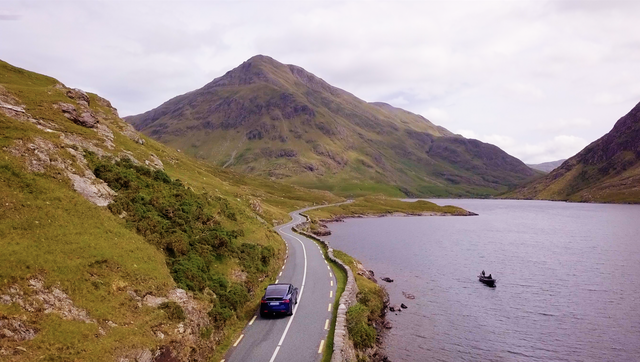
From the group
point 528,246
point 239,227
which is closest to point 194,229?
point 239,227

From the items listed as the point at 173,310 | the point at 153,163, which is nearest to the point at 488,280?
the point at 153,163

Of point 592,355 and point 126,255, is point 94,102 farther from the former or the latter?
point 592,355

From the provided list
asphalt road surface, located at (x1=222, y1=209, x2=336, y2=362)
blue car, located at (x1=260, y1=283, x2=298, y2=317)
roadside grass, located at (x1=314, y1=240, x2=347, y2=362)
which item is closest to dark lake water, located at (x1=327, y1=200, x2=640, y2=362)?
roadside grass, located at (x1=314, y1=240, x2=347, y2=362)

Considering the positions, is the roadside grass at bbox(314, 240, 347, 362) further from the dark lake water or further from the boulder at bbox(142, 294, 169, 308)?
the boulder at bbox(142, 294, 169, 308)

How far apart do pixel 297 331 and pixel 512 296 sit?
4282cm

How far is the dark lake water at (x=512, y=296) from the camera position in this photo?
3747cm

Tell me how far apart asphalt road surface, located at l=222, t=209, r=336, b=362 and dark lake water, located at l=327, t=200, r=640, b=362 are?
8.81 metres

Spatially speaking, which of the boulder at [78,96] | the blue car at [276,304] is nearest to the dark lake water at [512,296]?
the blue car at [276,304]

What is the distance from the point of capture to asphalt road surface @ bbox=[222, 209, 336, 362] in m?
22.6

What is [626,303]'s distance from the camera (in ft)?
168

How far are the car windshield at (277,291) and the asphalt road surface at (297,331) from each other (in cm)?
173

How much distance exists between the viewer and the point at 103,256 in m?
22.2

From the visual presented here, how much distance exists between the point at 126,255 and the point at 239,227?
20.6m

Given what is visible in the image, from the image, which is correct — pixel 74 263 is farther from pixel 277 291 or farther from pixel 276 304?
pixel 277 291
